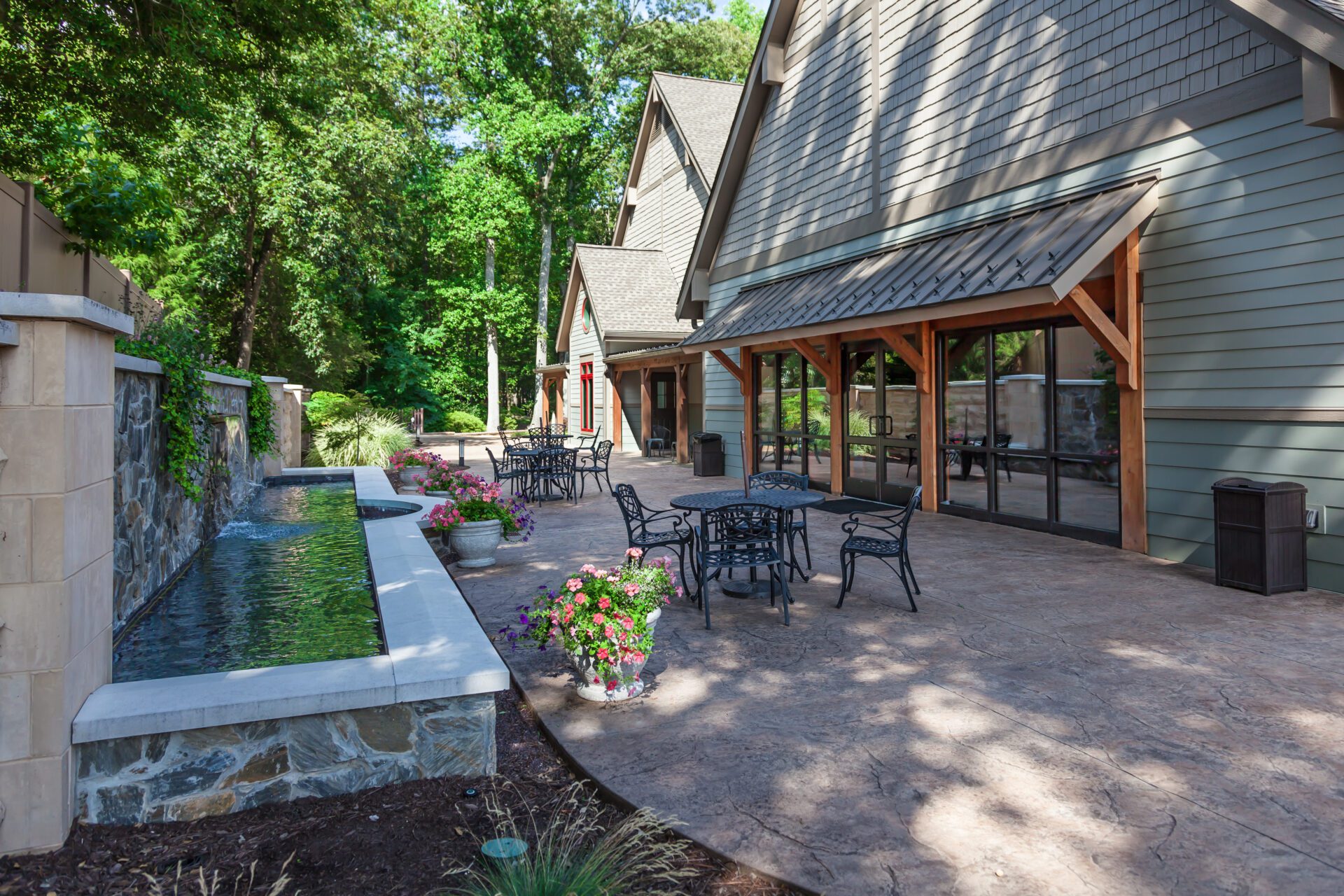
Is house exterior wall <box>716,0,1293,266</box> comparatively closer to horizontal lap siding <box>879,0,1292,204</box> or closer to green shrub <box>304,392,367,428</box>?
horizontal lap siding <box>879,0,1292,204</box>

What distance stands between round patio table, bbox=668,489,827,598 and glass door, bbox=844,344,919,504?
4585 millimetres

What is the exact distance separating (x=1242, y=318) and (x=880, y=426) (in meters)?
5.11

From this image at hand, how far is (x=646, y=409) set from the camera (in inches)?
858

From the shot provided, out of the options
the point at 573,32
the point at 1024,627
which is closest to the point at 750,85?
the point at 1024,627

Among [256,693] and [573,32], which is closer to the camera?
[256,693]

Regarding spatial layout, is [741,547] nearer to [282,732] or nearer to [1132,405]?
[282,732]

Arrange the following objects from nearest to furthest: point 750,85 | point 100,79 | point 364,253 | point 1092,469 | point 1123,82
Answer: point 1123,82 → point 1092,469 → point 100,79 → point 750,85 → point 364,253

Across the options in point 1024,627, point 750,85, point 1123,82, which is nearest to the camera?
point 1024,627

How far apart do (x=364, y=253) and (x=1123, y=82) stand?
1999cm

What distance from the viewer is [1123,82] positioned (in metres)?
7.91

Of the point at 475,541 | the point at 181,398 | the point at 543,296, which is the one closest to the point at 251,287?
the point at 543,296

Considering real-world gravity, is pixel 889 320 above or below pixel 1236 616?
above

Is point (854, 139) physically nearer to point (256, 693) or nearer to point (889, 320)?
point (889, 320)

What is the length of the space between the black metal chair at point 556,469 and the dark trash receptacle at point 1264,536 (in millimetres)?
8356
